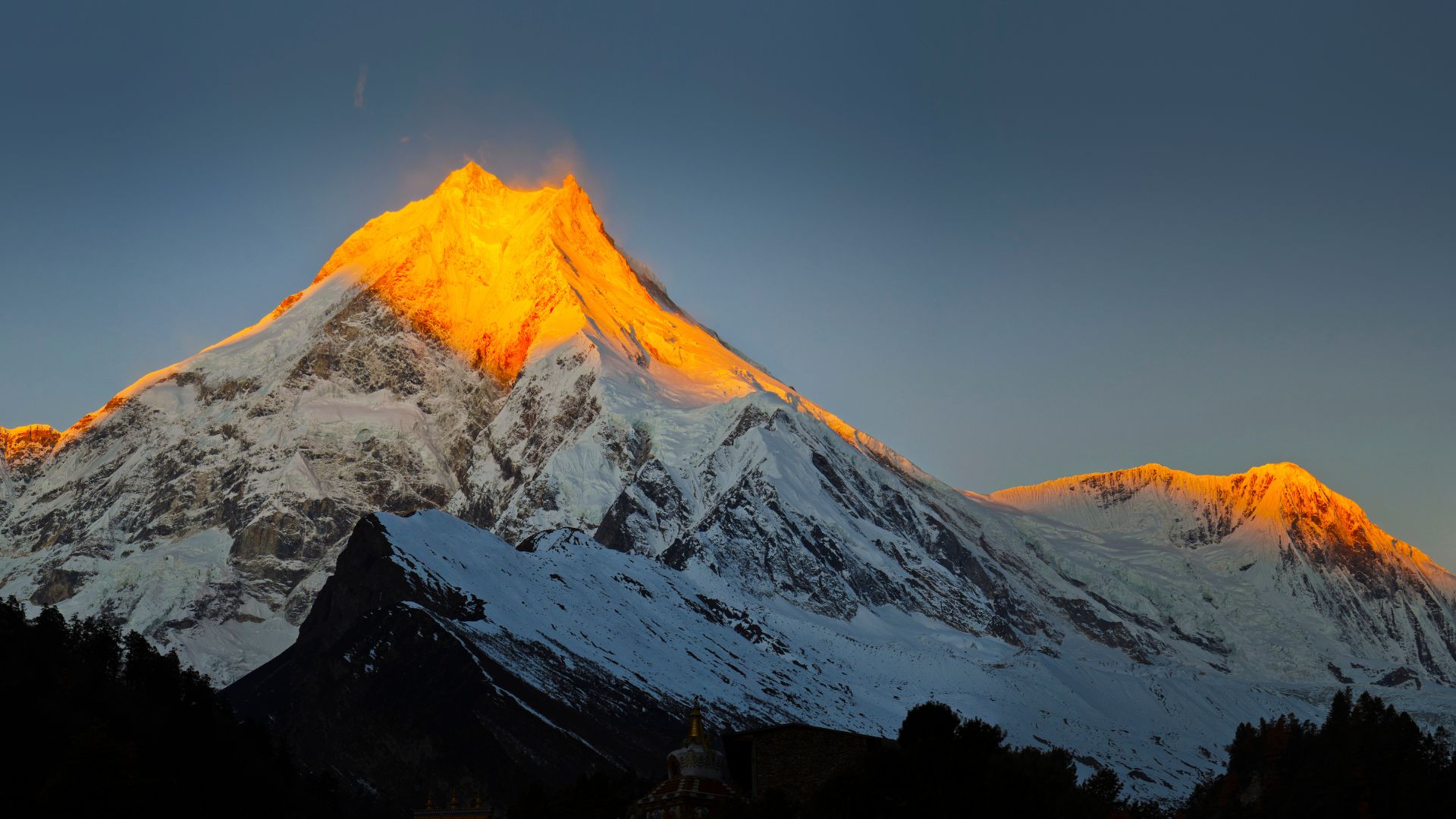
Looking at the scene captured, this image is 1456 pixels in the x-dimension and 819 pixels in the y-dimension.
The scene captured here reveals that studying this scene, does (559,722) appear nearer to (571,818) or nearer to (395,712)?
(395,712)

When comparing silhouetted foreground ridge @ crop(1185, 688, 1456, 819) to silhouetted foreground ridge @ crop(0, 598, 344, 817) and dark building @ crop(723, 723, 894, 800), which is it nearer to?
dark building @ crop(723, 723, 894, 800)

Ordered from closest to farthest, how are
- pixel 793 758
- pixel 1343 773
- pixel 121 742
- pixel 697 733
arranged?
pixel 793 758 < pixel 697 733 < pixel 121 742 < pixel 1343 773

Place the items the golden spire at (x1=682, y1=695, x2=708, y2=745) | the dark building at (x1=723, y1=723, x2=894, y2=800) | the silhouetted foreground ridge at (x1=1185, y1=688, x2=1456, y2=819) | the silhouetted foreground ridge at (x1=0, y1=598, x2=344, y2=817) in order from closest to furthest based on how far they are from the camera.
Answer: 1. the dark building at (x1=723, y1=723, x2=894, y2=800)
2. the golden spire at (x1=682, y1=695, x2=708, y2=745)
3. the silhouetted foreground ridge at (x1=0, y1=598, x2=344, y2=817)
4. the silhouetted foreground ridge at (x1=1185, y1=688, x2=1456, y2=819)

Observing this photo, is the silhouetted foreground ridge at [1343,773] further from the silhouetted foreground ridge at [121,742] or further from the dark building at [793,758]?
the silhouetted foreground ridge at [121,742]

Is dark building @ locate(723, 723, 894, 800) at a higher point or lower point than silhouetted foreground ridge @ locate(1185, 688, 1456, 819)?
lower

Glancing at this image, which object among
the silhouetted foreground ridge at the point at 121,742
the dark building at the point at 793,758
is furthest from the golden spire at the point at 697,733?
the silhouetted foreground ridge at the point at 121,742

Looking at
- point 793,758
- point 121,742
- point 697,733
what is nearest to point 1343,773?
point 793,758

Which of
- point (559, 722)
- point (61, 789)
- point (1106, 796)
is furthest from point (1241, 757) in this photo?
point (61, 789)

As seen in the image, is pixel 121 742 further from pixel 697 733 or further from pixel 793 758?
pixel 793 758

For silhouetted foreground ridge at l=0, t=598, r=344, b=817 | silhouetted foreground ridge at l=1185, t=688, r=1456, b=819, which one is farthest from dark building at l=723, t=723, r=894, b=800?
silhouetted foreground ridge at l=1185, t=688, r=1456, b=819
